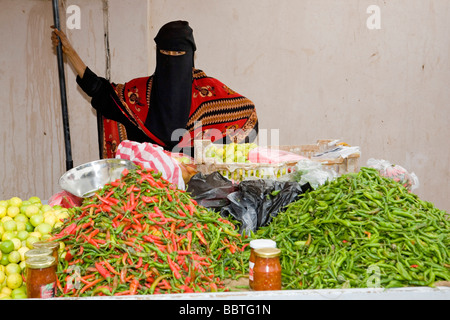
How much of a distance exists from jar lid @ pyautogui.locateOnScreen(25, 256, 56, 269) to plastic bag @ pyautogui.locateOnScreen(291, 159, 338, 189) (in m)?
1.53

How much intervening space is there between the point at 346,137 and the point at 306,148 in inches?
58.0

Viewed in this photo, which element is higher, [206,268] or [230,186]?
[230,186]

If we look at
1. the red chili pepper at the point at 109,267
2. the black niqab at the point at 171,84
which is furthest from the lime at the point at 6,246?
the black niqab at the point at 171,84

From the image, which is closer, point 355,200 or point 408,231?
point 408,231

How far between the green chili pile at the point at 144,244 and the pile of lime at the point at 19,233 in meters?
0.11

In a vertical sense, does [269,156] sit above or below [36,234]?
above

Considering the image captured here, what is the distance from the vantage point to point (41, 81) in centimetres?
391

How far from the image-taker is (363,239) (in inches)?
64.1

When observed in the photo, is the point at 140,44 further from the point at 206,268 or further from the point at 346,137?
the point at 206,268

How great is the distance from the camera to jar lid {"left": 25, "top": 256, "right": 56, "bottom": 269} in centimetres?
133

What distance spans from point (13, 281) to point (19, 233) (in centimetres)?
26

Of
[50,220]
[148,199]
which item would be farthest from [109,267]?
[50,220]

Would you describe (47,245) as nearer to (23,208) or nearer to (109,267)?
(109,267)
